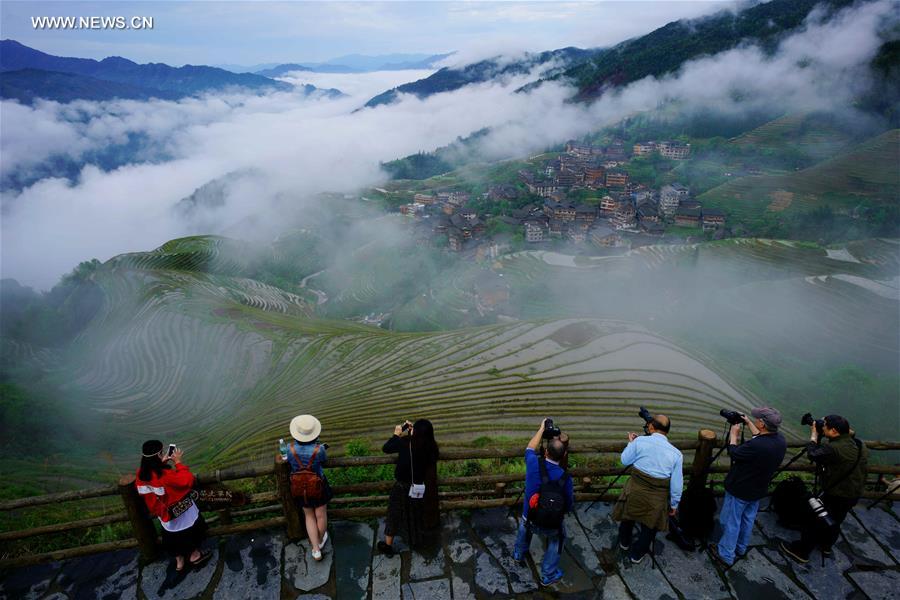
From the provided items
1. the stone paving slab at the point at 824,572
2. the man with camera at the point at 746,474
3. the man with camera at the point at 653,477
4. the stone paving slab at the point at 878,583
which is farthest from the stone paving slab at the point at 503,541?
the stone paving slab at the point at 878,583

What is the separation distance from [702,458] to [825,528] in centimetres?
115

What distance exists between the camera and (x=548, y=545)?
13.0ft

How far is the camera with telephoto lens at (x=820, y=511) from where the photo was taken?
4180 millimetres

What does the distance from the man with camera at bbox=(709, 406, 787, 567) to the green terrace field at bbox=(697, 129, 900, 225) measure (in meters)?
64.4

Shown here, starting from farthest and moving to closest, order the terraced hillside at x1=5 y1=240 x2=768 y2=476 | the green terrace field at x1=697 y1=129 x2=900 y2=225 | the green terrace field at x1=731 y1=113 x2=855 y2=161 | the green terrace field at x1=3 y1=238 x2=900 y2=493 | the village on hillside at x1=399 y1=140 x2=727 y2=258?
1. the green terrace field at x1=731 y1=113 x2=855 y2=161
2. the village on hillside at x1=399 y1=140 x2=727 y2=258
3. the green terrace field at x1=697 y1=129 x2=900 y2=225
4. the green terrace field at x1=3 y1=238 x2=900 y2=493
5. the terraced hillside at x1=5 y1=240 x2=768 y2=476

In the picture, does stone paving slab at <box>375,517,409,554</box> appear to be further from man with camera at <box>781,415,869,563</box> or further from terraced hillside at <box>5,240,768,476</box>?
terraced hillside at <box>5,240,768,476</box>

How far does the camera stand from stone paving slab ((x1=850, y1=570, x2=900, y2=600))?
13.7 feet

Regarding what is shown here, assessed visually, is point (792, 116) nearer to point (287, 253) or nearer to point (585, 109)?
point (585, 109)

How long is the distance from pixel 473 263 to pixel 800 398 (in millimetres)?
38054

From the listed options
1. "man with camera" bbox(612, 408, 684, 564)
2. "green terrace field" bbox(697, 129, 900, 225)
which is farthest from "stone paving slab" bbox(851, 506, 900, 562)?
"green terrace field" bbox(697, 129, 900, 225)

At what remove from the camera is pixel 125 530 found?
Result: 5.19 metres

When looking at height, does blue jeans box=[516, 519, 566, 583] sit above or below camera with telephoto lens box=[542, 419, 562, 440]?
below

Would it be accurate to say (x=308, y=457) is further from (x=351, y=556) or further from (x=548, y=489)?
(x=548, y=489)

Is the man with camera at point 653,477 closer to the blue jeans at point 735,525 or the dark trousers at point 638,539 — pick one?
the dark trousers at point 638,539
